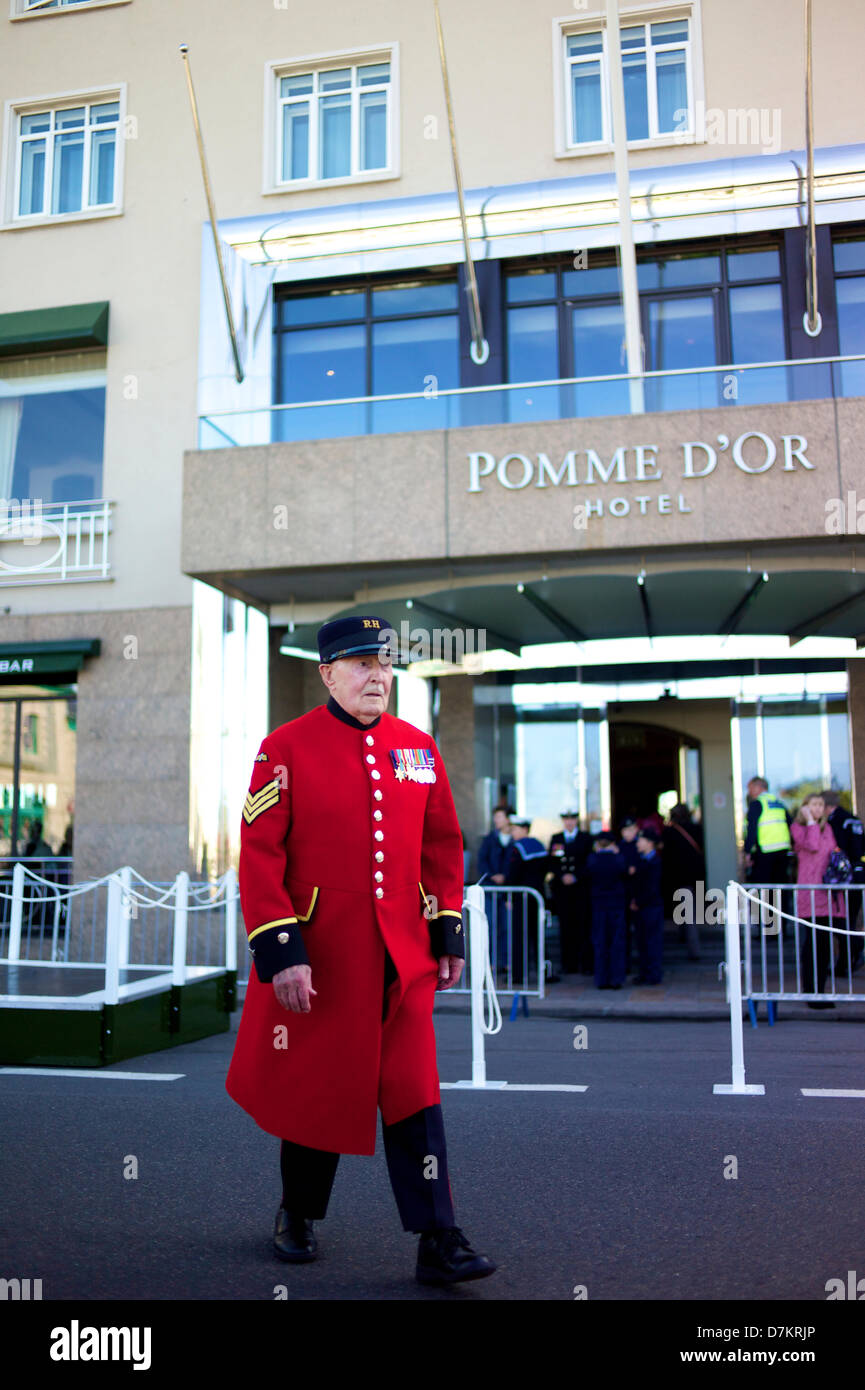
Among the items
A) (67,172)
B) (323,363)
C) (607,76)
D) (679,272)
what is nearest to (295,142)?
(323,363)

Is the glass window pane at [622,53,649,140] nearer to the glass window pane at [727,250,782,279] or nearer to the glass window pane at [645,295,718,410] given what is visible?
the glass window pane at [727,250,782,279]

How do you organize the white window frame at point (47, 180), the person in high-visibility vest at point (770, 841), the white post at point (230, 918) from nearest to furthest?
the white post at point (230, 918)
the person in high-visibility vest at point (770, 841)
the white window frame at point (47, 180)

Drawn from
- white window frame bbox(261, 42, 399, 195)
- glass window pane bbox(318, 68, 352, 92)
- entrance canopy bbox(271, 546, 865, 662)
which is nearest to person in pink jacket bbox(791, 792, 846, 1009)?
entrance canopy bbox(271, 546, 865, 662)

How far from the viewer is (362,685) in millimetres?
4398

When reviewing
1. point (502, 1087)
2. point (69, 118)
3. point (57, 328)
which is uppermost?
point (69, 118)

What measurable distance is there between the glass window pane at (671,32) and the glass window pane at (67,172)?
8280 mm

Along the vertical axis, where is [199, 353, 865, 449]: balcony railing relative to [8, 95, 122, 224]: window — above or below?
below

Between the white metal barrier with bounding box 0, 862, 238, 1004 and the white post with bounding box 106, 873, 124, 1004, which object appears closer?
the white post with bounding box 106, 873, 124, 1004

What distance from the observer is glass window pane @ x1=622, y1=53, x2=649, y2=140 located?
56.4 feet

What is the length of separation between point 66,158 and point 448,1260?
1872 cm

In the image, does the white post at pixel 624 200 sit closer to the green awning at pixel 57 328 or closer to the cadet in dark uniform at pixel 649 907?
the cadet in dark uniform at pixel 649 907

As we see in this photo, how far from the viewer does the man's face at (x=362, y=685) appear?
14.4 ft

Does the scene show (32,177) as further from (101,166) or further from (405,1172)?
(405,1172)

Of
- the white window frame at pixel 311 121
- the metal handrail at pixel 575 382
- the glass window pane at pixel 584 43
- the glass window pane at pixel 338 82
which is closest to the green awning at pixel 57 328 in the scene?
the metal handrail at pixel 575 382
